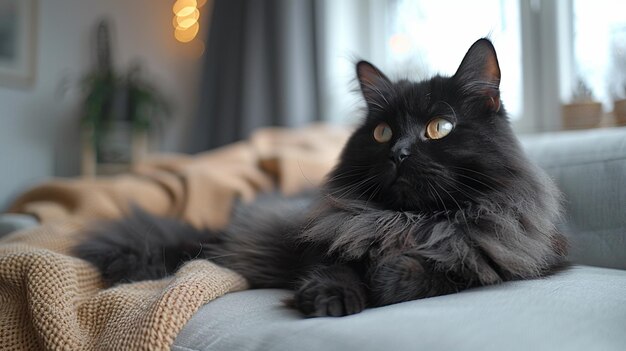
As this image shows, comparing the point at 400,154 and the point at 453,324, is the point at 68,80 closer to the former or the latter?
the point at 400,154

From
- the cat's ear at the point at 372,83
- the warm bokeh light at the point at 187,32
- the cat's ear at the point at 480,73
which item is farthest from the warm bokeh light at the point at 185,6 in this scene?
the cat's ear at the point at 480,73

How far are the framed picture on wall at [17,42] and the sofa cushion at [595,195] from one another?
127 inches

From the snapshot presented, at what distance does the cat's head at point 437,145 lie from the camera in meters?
1.00

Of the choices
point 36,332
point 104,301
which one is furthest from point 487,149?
point 36,332

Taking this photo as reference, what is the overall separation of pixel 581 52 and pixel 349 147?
153 centimetres

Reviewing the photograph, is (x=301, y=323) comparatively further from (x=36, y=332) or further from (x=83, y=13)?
(x=83, y=13)

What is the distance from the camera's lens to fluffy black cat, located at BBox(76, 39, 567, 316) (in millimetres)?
937

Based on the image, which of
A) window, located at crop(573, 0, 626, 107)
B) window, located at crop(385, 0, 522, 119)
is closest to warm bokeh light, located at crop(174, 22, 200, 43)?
window, located at crop(385, 0, 522, 119)

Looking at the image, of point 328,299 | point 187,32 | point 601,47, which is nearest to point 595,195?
point 328,299

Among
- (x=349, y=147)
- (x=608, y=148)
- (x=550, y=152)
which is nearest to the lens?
(x=349, y=147)

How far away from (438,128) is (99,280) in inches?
32.4

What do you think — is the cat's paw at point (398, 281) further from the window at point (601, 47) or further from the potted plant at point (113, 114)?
the potted plant at point (113, 114)

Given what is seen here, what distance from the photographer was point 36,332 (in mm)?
937

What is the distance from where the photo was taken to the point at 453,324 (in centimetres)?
73
